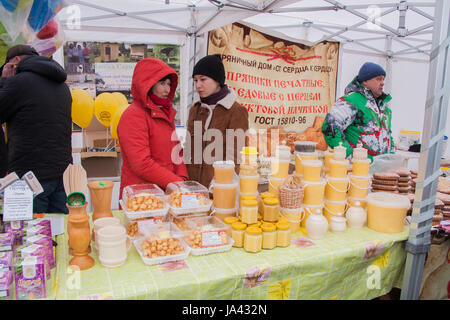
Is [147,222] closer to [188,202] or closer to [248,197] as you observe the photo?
[188,202]

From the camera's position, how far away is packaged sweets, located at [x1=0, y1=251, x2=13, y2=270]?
113 centimetres

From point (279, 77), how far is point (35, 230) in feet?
9.56

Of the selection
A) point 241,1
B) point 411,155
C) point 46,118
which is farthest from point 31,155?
→ point 411,155

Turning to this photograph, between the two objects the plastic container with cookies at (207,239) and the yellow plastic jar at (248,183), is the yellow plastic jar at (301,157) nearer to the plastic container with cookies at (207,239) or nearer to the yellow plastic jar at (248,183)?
the yellow plastic jar at (248,183)

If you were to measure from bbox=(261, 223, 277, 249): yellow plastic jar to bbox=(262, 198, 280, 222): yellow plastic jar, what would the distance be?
63mm

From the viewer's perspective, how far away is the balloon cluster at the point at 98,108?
3.52 m

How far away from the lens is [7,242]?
1.29m

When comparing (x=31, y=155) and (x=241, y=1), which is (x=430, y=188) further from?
Answer: (x=31, y=155)

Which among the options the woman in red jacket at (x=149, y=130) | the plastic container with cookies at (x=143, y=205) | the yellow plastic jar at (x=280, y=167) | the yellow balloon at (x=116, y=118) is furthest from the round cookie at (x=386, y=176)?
the yellow balloon at (x=116, y=118)

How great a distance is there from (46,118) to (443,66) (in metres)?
2.45

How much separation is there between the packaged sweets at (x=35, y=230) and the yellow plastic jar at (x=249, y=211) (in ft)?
2.86

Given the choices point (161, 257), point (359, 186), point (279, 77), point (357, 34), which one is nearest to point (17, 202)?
point (161, 257)

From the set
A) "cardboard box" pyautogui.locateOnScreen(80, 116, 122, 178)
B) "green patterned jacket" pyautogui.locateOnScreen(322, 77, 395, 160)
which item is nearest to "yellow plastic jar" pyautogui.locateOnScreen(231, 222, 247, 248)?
"green patterned jacket" pyautogui.locateOnScreen(322, 77, 395, 160)

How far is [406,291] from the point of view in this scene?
1.77m
